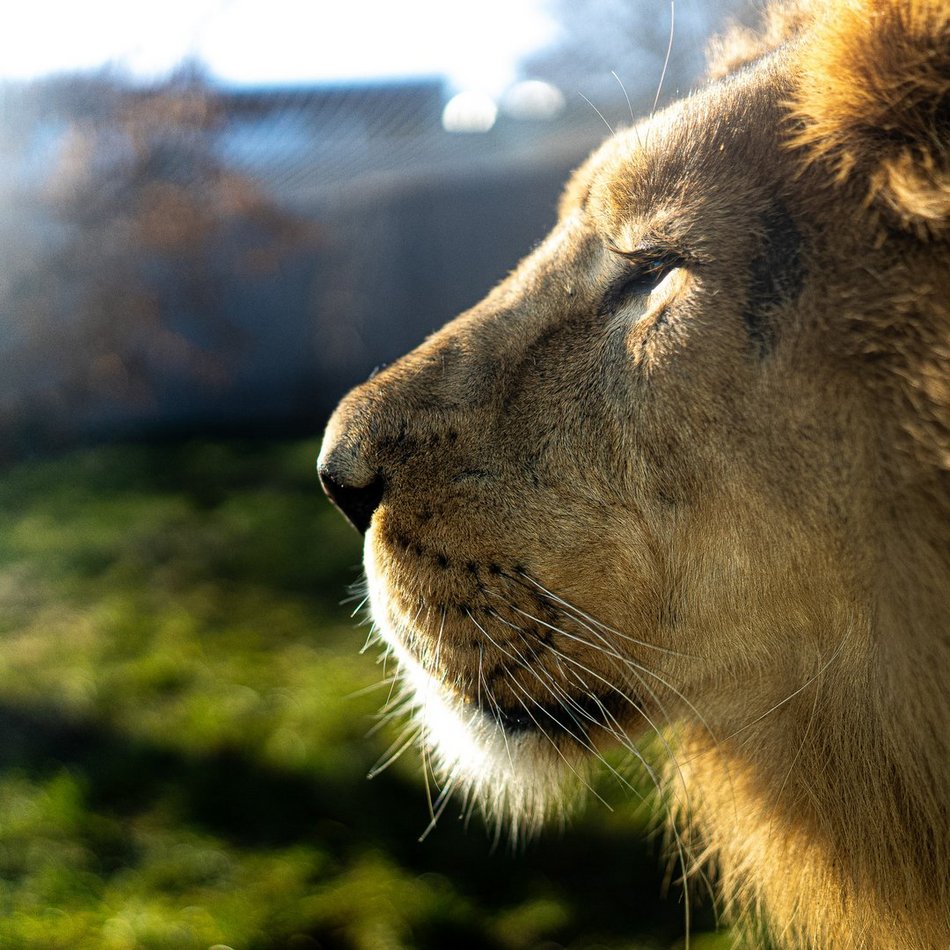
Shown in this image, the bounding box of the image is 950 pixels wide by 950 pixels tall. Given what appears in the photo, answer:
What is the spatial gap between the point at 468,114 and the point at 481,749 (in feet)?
19.3

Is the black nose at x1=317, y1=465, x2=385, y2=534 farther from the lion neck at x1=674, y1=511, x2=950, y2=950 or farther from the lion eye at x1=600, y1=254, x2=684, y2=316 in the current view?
the lion neck at x1=674, y1=511, x2=950, y2=950

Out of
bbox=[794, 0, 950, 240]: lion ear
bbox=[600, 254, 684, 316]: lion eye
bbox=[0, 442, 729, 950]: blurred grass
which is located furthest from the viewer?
bbox=[0, 442, 729, 950]: blurred grass

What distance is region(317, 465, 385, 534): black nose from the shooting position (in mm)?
1632

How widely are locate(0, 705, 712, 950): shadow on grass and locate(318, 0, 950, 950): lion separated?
93 cm

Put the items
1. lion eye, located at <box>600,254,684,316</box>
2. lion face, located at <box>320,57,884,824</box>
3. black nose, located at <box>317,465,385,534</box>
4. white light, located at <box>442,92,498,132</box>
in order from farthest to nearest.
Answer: white light, located at <box>442,92,498,132</box>, black nose, located at <box>317,465,385,534</box>, lion eye, located at <box>600,254,684,316</box>, lion face, located at <box>320,57,884,824</box>

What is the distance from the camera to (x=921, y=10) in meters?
1.28

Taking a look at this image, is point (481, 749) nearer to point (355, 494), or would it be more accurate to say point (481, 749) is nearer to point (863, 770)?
point (355, 494)

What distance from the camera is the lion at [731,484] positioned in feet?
4.21

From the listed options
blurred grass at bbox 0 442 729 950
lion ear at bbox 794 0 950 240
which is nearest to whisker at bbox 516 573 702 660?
lion ear at bbox 794 0 950 240

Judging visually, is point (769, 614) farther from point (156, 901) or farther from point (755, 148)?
point (156, 901)

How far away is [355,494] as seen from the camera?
1.66 meters

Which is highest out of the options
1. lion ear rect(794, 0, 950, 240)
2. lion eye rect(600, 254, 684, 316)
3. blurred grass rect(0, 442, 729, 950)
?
lion ear rect(794, 0, 950, 240)

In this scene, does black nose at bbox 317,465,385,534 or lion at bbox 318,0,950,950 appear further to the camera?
black nose at bbox 317,465,385,534

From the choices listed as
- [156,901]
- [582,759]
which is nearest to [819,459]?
[582,759]
